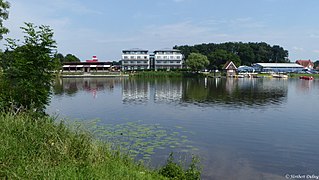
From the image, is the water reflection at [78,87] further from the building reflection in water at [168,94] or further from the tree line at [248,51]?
the tree line at [248,51]

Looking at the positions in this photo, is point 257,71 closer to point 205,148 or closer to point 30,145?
point 205,148

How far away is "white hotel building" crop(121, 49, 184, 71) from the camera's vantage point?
106188mm

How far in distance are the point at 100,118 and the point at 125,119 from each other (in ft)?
7.14

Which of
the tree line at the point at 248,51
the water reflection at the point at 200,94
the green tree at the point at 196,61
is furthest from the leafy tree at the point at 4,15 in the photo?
the tree line at the point at 248,51

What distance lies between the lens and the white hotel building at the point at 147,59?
106188mm

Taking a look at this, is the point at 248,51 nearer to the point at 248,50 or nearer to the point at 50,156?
the point at 248,50

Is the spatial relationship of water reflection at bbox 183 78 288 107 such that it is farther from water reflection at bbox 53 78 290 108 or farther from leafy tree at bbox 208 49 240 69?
leafy tree at bbox 208 49 240 69

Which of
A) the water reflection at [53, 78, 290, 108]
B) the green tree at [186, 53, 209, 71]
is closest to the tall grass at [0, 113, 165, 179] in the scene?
the water reflection at [53, 78, 290, 108]

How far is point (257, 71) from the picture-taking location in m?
Answer: 115

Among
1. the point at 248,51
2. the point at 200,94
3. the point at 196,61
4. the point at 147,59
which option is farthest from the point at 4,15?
the point at 248,51

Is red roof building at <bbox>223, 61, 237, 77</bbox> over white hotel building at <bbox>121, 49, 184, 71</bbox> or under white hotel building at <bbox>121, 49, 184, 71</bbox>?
under

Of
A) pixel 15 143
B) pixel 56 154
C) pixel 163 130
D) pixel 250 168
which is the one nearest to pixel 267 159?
pixel 250 168

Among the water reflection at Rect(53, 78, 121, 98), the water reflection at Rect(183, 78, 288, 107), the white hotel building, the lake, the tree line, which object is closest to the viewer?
the lake

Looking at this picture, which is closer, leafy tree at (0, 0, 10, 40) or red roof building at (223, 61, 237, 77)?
leafy tree at (0, 0, 10, 40)
